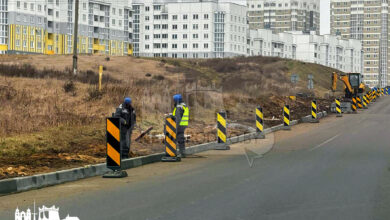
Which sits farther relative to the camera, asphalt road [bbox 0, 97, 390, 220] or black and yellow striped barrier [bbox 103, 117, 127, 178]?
black and yellow striped barrier [bbox 103, 117, 127, 178]

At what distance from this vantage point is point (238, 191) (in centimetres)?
1026

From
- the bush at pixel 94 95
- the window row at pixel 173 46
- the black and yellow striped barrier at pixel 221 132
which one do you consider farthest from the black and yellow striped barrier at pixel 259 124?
the window row at pixel 173 46

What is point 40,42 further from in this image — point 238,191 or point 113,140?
point 238,191

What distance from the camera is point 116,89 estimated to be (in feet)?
105

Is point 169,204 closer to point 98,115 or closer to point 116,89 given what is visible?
point 98,115

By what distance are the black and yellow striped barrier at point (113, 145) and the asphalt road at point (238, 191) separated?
43 centimetres

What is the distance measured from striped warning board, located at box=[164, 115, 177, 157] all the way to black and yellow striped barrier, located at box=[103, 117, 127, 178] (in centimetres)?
381

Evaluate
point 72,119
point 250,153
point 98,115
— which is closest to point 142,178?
point 250,153

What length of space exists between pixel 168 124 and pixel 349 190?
7265 mm

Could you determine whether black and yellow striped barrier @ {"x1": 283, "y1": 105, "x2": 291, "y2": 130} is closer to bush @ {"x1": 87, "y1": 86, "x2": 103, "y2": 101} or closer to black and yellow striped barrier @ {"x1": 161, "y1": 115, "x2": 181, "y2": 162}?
bush @ {"x1": 87, "y1": 86, "x2": 103, "y2": 101}

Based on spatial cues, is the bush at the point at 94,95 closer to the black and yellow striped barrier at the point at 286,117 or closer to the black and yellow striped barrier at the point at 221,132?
the black and yellow striped barrier at the point at 286,117

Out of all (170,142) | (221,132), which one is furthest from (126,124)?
(221,132)

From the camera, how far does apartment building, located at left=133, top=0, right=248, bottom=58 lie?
468 ft

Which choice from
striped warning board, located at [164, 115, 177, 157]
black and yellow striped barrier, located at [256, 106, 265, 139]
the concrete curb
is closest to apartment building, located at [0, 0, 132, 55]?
black and yellow striped barrier, located at [256, 106, 265, 139]
